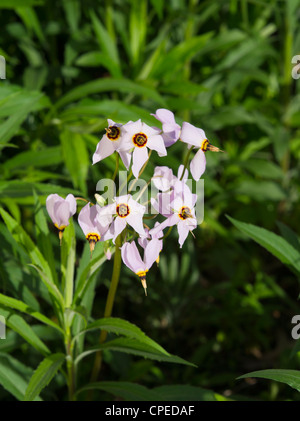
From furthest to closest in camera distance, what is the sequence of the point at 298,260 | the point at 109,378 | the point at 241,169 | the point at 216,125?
the point at 241,169
the point at 216,125
the point at 109,378
the point at 298,260

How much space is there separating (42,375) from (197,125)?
122 cm

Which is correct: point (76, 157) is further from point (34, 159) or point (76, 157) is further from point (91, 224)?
point (91, 224)

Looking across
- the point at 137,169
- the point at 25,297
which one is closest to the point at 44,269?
the point at 25,297

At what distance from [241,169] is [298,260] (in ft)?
4.23

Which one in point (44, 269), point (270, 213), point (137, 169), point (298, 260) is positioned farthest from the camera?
point (270, 213)

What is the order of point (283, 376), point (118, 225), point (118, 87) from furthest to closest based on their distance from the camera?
point (118, 87), point (283, 376), point (118, 225)

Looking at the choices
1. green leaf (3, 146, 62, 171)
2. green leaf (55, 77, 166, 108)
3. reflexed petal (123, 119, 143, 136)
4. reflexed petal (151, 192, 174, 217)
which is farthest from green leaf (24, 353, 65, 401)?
green leaf (55, 77, 166, 108)

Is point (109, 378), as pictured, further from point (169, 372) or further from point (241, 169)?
point (241, 169)

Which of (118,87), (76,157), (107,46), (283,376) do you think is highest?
(107,46)

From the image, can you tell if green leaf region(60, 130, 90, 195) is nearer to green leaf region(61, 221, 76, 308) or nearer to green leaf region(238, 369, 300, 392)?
green leaf region(61, 221, 76, 308)

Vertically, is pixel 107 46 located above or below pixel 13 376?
above

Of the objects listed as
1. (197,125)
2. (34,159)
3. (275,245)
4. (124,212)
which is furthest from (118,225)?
(197,125)

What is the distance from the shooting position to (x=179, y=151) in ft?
7.18

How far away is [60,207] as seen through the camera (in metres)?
0.90
